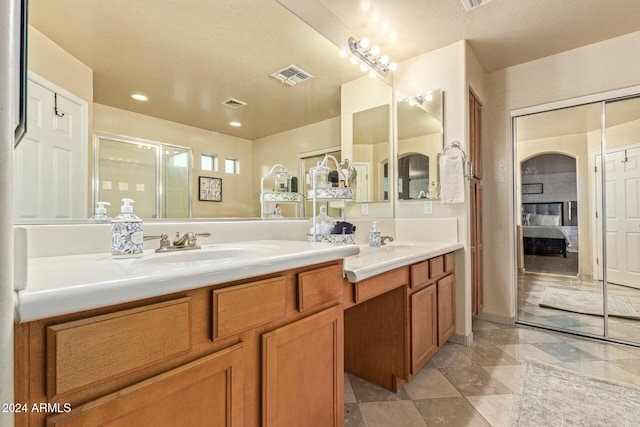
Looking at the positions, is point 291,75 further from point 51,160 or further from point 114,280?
point 114,280

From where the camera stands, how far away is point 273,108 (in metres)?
1.76

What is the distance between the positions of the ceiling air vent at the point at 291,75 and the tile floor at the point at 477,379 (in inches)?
74.2

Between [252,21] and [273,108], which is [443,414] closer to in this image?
[273,108]

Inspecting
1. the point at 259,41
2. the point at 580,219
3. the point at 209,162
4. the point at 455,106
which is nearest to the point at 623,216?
the point at 580,219

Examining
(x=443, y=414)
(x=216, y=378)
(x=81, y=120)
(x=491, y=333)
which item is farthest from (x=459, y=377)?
(x=81, y=120)

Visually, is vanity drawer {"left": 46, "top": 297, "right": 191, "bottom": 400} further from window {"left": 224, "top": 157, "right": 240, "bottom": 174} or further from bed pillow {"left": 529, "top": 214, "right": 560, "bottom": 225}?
bed pillow {"left": 529, "top": 214, "right": 560, "bottom": 225}

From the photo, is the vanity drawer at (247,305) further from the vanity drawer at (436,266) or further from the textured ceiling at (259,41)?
the vanity drawer at (436,266)

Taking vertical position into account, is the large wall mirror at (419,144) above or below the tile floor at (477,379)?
above

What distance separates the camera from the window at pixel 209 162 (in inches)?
54.9

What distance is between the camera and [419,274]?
1804 millimetres

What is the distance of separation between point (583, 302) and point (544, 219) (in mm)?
808

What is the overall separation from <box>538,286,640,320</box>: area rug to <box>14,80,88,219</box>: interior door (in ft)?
12.0

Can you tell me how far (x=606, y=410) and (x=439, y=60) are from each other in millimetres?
2565

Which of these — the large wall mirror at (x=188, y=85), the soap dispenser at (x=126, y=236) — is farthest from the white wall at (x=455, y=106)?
the soap dispenser at (x=126, y=236)
